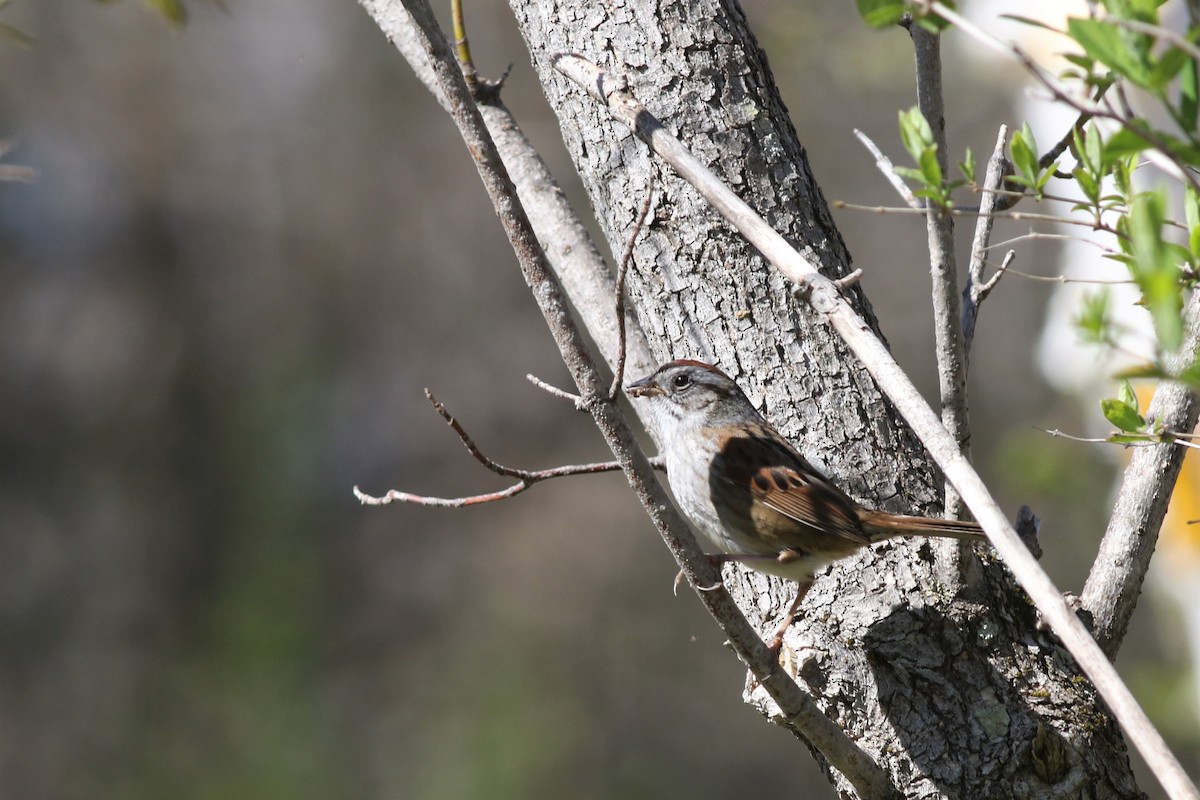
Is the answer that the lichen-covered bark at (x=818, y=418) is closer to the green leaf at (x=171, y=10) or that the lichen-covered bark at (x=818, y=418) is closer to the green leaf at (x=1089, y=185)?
the green leaf at (x=171, y=10)

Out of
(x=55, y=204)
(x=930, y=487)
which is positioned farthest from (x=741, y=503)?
(x=55, y=204)

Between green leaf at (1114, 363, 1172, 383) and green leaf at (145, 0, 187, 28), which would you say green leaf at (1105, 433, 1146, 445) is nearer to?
green leaf at (1114, 363, 1172, 383)

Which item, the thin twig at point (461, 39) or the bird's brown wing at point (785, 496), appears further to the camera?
the bird's brown wing at point (785, 496)

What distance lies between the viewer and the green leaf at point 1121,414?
64.5 inches

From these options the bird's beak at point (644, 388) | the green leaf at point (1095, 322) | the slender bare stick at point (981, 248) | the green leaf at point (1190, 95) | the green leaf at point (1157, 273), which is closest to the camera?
the green leaf at point (1157, 273)

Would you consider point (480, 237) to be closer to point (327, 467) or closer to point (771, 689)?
point (327, 467)

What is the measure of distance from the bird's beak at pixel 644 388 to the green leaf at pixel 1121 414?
3.97 feet

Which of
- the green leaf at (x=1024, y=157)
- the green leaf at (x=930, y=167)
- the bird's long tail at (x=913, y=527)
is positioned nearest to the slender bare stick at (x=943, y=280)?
the bird's long tail at (x=913, y=527)

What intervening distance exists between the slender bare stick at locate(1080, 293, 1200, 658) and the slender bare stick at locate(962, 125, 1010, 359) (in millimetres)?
407

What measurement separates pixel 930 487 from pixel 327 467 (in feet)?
30.7

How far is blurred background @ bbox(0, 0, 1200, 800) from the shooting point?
9344mm

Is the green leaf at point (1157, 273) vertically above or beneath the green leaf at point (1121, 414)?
above

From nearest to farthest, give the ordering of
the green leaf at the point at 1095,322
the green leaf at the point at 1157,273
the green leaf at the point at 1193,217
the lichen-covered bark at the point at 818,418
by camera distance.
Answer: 1. the green leaf at the point at 1157,273
2. the green leaf at the point at 1095,322
3. the green leaf at the point at 1193,217
4. the lichen-covered bark at the point at 818,418

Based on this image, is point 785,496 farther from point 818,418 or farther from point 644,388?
point 644,388
